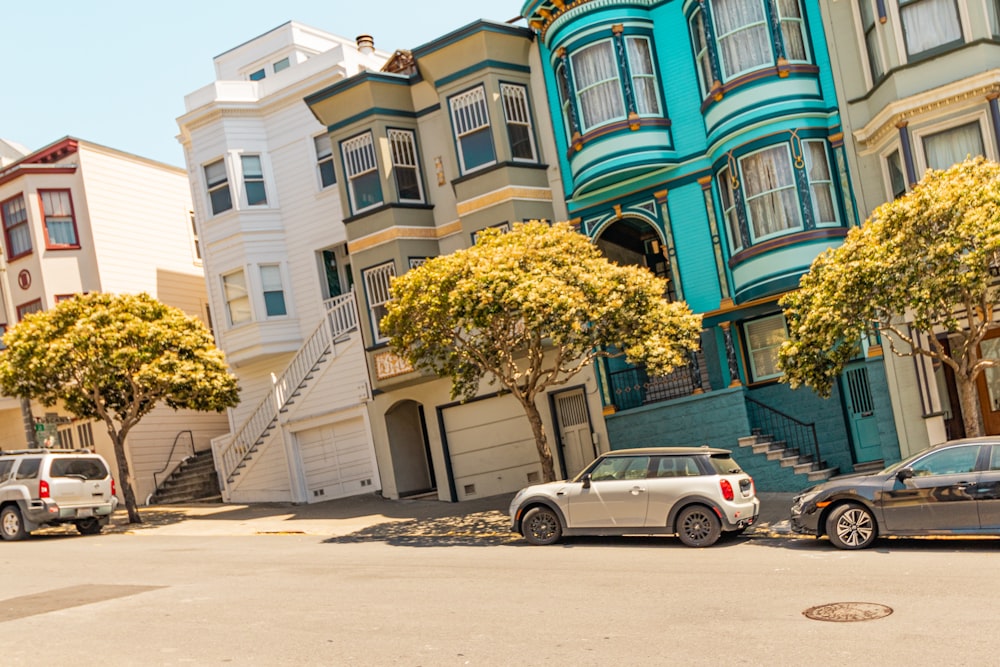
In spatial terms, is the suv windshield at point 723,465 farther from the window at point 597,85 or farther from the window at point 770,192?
the window at point 597,85

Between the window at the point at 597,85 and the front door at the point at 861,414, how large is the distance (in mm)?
7242

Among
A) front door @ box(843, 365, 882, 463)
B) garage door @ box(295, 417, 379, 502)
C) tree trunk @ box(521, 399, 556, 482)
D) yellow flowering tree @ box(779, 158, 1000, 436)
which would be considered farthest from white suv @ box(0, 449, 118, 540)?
front door @ box(843, 365, 882, 463)

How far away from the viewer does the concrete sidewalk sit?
1906 cm

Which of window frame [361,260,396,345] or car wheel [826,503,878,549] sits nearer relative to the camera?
car wheel [826,503,878,549]

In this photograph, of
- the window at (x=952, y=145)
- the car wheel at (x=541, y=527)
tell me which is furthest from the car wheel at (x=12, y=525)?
the window at (x=952, y=145)

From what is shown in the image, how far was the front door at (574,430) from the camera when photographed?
77.8 feet

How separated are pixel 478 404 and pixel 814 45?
427 inches

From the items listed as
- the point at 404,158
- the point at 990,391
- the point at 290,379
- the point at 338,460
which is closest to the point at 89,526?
the point at 338,460

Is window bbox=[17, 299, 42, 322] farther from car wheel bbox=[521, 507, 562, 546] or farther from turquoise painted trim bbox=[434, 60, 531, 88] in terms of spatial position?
car wheel bbox=[521, 507, 562, 546]

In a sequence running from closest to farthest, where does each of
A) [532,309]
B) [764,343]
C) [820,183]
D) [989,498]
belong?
[989,498] → [532,309] → [820,183] → [764,343]

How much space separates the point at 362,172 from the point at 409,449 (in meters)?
6.97

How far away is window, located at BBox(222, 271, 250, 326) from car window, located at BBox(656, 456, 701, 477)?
16.3 metres

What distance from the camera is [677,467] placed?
1589 centimetres

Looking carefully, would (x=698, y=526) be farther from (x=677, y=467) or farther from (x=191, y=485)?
(x=191, y=485)
